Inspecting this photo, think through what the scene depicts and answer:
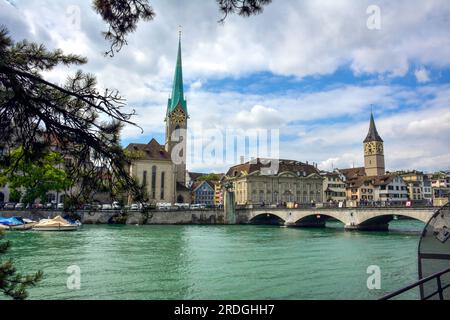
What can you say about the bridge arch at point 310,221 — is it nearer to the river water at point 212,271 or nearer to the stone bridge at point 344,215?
the stone bridge at point 344,215

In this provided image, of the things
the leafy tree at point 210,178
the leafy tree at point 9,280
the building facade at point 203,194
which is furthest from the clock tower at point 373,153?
the leafy tree at point 9,280

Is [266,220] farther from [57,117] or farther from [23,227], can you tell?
[57,117]

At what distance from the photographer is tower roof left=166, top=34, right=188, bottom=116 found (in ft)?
298

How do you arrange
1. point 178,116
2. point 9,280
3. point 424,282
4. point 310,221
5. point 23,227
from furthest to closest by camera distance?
point 178,116 < point 310,221 < point 23,227 < point 9,280 < point 424,282

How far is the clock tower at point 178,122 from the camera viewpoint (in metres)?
86.9

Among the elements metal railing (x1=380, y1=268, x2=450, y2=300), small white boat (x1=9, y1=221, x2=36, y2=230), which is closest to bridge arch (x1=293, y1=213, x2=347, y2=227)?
small white boat (x1=9, y1=221, x2=36, y2=230)

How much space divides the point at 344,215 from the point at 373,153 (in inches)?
2742

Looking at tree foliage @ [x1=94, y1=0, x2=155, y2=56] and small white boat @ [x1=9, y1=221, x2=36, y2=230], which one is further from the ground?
tree foliage @ [x1=94, y1=0, x2=155, y2=56]

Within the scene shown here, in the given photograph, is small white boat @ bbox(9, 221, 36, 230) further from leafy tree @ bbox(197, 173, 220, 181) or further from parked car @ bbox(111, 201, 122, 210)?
leafy tree @ bbox(197, 173, 220, 181)

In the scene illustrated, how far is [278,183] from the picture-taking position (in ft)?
Answer: 281

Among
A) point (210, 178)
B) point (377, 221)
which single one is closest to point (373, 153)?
point (210, 178)

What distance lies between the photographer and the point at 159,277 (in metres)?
14.7
